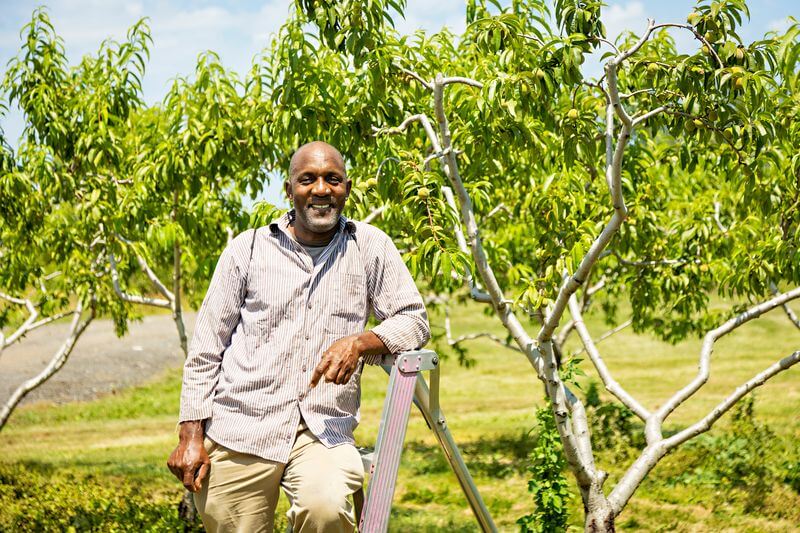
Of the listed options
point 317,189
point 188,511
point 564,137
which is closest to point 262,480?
point 317,189

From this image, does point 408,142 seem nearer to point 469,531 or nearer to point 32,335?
point 469,531

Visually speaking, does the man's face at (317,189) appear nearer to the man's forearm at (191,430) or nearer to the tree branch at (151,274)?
the man's forearm at (191,430)

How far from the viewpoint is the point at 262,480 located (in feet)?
10.3

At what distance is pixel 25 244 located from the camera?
8.24 metres

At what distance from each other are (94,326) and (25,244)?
76.8 feet

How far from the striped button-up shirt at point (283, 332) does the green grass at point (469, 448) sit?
11.3 ft

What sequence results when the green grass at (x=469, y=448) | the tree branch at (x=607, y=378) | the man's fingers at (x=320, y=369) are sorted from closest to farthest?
the man's fingers at (x=320, y=369)
the tree branch at (x=607, y=378)
the green grass at (x=469, y=448)

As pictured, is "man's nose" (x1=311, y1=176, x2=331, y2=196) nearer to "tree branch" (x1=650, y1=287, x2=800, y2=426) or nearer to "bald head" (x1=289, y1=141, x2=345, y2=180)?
"bald head" (x1=289, y1=141, x2=345, y2=180)

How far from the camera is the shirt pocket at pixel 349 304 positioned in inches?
128

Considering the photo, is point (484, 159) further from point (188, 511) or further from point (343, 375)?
point (188, 511)

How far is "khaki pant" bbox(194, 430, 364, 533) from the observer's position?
3031 millimetres

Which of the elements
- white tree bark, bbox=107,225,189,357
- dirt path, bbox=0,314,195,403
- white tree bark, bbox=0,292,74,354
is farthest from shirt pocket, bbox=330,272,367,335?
dirt path, bbox=0,314,195,403

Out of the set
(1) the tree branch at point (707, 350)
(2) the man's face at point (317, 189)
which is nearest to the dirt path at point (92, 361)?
(1) the tree branch at point (707, 350)

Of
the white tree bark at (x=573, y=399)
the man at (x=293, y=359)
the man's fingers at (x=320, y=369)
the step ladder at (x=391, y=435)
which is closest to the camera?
the step ladder at (x=391, y=435)
